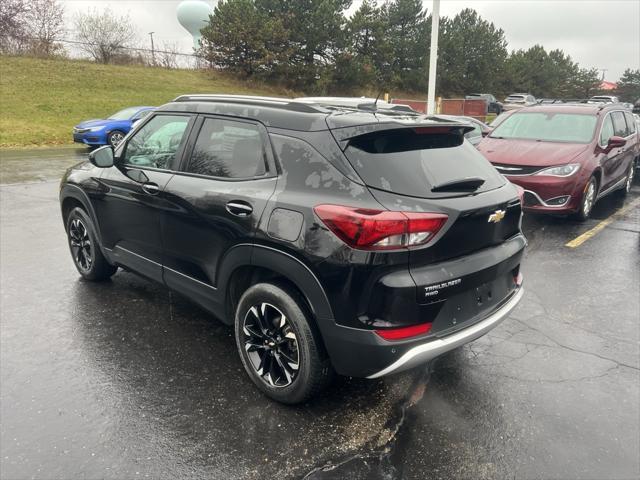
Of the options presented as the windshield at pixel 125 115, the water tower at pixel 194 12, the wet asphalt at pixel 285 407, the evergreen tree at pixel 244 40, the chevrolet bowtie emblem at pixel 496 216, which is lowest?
the wet asphalt at pixel 285 407

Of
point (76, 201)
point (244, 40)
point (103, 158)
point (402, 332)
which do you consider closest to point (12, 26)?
point (244, 40)

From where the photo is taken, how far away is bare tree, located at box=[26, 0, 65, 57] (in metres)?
31.0

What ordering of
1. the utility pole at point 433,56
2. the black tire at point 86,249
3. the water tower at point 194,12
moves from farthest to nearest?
1. the water tower at point 194,12
2. the utility pole at point 433,56
3. the black tire at point 86,249

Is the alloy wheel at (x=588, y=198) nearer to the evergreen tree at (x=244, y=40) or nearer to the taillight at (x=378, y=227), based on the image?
the taillight at (x=378, y=227)

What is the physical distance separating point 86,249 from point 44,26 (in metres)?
34.5

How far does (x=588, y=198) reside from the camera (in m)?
7.17

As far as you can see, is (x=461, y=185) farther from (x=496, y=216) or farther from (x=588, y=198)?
(x=588, y=198)

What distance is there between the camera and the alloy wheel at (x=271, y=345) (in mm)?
2832

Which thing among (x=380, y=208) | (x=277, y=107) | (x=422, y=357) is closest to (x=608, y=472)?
(x=422, y=357)

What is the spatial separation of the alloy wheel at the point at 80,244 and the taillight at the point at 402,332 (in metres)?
3.27

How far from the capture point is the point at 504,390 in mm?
3121

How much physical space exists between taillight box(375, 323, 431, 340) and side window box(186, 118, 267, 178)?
3.86 feet

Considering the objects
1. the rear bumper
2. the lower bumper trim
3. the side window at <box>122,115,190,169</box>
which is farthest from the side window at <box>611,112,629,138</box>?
the side window at <box>122,115,190,169</box>

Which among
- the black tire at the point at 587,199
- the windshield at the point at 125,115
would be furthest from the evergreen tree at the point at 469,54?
the black tire at the point at 587,199
